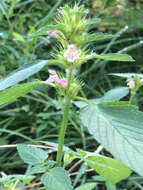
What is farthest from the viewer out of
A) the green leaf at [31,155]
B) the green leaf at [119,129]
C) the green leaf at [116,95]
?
the green leaf at [116,95]

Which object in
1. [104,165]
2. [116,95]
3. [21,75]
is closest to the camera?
[21,75]

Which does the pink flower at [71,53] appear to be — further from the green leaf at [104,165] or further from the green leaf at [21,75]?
the green leaf at [104,165]

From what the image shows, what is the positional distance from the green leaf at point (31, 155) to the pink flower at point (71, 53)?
0.20 m

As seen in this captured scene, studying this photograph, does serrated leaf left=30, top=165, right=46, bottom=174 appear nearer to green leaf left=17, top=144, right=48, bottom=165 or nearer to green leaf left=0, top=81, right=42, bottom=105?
green leaf left=17, top=144, right=48, bottom=165

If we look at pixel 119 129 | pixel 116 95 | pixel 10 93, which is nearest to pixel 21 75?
pixel 10 93

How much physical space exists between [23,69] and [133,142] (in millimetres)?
206

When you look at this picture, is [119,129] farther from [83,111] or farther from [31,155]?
[31,155]

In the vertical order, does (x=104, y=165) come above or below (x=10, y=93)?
below

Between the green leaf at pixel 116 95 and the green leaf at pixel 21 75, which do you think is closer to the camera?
the green leaf at pixel 21 75

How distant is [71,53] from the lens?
1.30 feet

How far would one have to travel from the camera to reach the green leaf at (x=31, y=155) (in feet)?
1.53

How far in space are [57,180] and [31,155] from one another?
9cm

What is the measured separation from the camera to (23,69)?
40 centimetres

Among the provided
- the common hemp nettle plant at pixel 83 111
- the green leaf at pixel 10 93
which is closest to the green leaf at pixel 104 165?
the common hemp nettle plant at pixel 83 111
